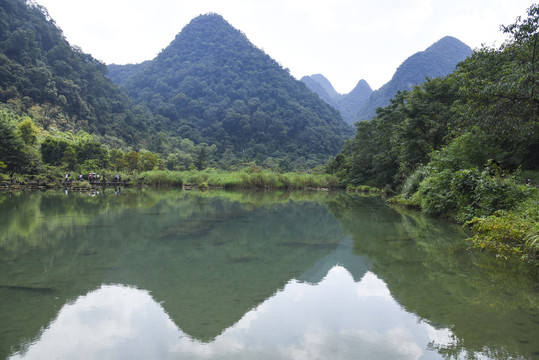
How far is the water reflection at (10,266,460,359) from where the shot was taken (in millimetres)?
3068

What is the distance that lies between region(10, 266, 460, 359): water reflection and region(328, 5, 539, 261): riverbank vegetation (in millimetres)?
3563

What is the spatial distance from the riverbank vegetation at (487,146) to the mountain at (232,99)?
166 feet

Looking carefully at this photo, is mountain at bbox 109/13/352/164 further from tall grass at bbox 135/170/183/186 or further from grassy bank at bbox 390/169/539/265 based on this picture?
grassy bank at bbox 390/169/539/265

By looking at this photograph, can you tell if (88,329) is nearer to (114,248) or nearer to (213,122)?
(114,248)

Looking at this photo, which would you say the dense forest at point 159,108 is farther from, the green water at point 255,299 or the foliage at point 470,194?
the foliage at point 470,194

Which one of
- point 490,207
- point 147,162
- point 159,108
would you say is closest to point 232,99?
point 159,108

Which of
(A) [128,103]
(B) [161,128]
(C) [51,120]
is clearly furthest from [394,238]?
(A) [128,103]

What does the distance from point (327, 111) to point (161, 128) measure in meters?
51.0

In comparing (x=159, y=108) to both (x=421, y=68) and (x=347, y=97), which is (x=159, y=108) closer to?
(x=421, y=68)

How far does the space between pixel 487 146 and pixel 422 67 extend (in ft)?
434

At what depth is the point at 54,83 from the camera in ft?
190

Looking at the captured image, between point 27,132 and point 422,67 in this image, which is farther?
point 422,67

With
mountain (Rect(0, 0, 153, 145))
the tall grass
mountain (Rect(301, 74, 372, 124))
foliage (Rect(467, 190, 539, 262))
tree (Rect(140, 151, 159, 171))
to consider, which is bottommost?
the tall grass

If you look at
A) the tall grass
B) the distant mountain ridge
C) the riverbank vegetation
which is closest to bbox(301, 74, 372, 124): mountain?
the distant mountain ridge
